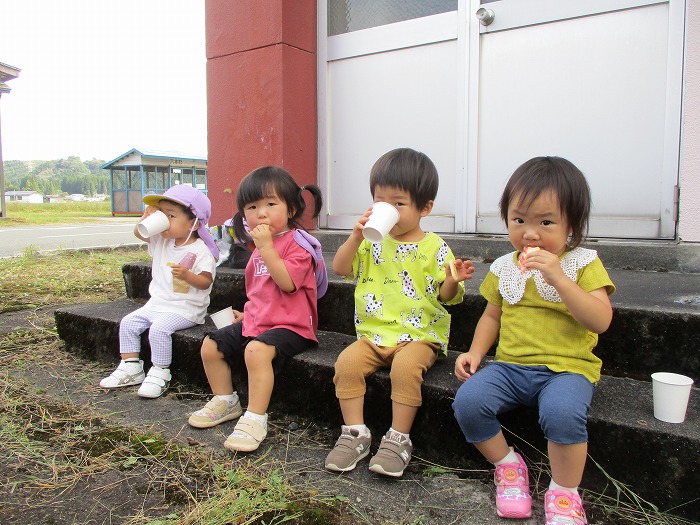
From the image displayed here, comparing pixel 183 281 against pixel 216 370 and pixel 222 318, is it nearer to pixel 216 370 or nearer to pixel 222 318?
pixel 222 318

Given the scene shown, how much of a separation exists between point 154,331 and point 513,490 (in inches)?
73.0

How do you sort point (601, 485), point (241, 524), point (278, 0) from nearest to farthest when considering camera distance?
point (241, 524) → point (601, 485) → point (278, 0)

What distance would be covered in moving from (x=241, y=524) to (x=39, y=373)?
1.89 m

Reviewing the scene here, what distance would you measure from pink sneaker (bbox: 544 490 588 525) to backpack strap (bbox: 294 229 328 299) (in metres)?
1.41

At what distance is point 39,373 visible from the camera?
291cm

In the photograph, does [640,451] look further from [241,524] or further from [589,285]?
[241,524]

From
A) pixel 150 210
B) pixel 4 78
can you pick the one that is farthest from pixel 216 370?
pixel 4 78

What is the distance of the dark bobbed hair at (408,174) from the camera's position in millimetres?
2141

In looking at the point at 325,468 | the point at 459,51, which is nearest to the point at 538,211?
the point at 325,468

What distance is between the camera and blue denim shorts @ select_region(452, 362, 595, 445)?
61.6 inches

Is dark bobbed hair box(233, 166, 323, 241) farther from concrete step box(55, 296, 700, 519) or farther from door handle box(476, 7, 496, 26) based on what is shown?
door handle box(476, 7, 496, 26)

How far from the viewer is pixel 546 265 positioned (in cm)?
164

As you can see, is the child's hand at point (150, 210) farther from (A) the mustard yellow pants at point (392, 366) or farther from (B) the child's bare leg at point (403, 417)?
(B) the child's bare leg at point (403, 417)

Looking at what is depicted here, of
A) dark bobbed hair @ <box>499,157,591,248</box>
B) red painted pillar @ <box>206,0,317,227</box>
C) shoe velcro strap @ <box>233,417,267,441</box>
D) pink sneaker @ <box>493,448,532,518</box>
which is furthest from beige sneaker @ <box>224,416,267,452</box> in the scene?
red painted pillar @ <box>206,0,317,227</box>
